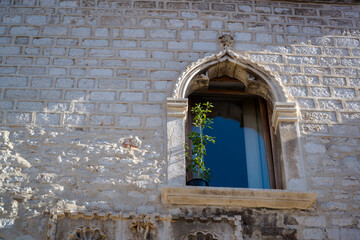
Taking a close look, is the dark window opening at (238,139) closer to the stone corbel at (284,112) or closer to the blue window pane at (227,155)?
the blue window pane at (227,155)

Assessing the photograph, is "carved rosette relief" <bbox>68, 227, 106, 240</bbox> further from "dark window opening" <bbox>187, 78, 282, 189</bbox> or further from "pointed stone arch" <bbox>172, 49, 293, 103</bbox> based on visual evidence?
"pointed stone arch" <bbox>172, 49, 293, 103</bbox>

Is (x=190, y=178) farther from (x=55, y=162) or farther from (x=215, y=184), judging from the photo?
(x=55, y=162)

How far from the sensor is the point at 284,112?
6.54 meters

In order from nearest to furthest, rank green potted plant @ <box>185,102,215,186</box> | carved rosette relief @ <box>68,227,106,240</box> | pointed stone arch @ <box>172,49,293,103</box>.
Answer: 1. carved rosette relief @ <box>68,227,106,240</box>
2. green potted plant @ <box>185,102,215,186</box>
3. pointed stone arch @ <box>172,49,293,103</box>

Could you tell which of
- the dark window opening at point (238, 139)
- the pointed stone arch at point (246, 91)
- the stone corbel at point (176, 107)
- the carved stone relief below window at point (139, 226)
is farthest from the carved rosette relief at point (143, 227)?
the stone corbel at point (176, 107)

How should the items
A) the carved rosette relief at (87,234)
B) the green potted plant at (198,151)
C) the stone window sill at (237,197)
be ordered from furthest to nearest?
the green potted plant at (198,151)
the stone window sill at (237,197)
the carved rosette relief at (87,234)

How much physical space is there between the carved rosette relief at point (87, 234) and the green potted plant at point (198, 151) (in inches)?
42.2

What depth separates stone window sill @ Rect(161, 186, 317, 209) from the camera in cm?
580

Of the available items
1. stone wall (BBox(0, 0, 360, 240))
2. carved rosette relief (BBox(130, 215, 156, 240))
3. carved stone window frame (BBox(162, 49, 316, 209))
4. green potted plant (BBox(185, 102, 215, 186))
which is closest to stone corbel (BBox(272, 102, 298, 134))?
carved stone window frame (BBox(162, 49, 316, 209))

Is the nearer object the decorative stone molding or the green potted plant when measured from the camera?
the decorative stone molding

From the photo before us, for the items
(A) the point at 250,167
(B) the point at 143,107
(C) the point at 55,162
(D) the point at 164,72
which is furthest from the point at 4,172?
(A) the point at 250,167

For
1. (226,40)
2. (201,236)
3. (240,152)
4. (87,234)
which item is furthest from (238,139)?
(87,234)

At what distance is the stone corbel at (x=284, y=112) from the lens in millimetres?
6512

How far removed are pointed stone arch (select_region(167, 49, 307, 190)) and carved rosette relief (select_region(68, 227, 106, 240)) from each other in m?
0.85
